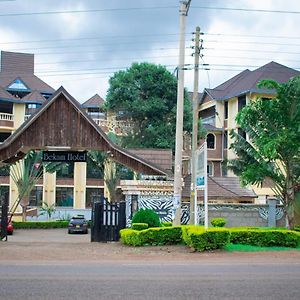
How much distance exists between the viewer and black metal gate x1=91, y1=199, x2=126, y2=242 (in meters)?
24.5

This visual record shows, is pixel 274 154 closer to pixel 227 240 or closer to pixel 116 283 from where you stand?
pixel 227 240

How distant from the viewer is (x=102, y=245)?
2264 centimetres

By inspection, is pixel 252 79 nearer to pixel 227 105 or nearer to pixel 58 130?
pixel 227 105

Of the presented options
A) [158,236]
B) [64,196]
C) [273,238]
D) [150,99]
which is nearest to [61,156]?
[158,236]

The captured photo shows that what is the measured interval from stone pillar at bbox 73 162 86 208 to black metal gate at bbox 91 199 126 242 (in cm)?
3125

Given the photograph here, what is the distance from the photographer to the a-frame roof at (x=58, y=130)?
24703mm

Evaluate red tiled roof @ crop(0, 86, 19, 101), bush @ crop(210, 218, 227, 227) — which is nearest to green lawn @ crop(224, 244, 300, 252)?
bush @ crop(210, 218, 227, 227)

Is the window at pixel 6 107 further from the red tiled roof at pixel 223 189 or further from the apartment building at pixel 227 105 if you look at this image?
the red tiled roof at pixel 223 189

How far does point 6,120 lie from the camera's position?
5141 cm

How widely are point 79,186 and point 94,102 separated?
8504mm

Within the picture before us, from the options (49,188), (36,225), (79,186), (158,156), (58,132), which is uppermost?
(58,132)

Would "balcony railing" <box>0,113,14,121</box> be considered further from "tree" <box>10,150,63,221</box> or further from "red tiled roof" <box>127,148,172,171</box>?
"red tiled roof" <box>127,148,172,171</box>

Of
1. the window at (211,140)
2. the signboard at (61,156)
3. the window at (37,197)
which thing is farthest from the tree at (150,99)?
the signboard at (61,156)

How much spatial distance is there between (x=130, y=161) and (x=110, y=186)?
20487mm
